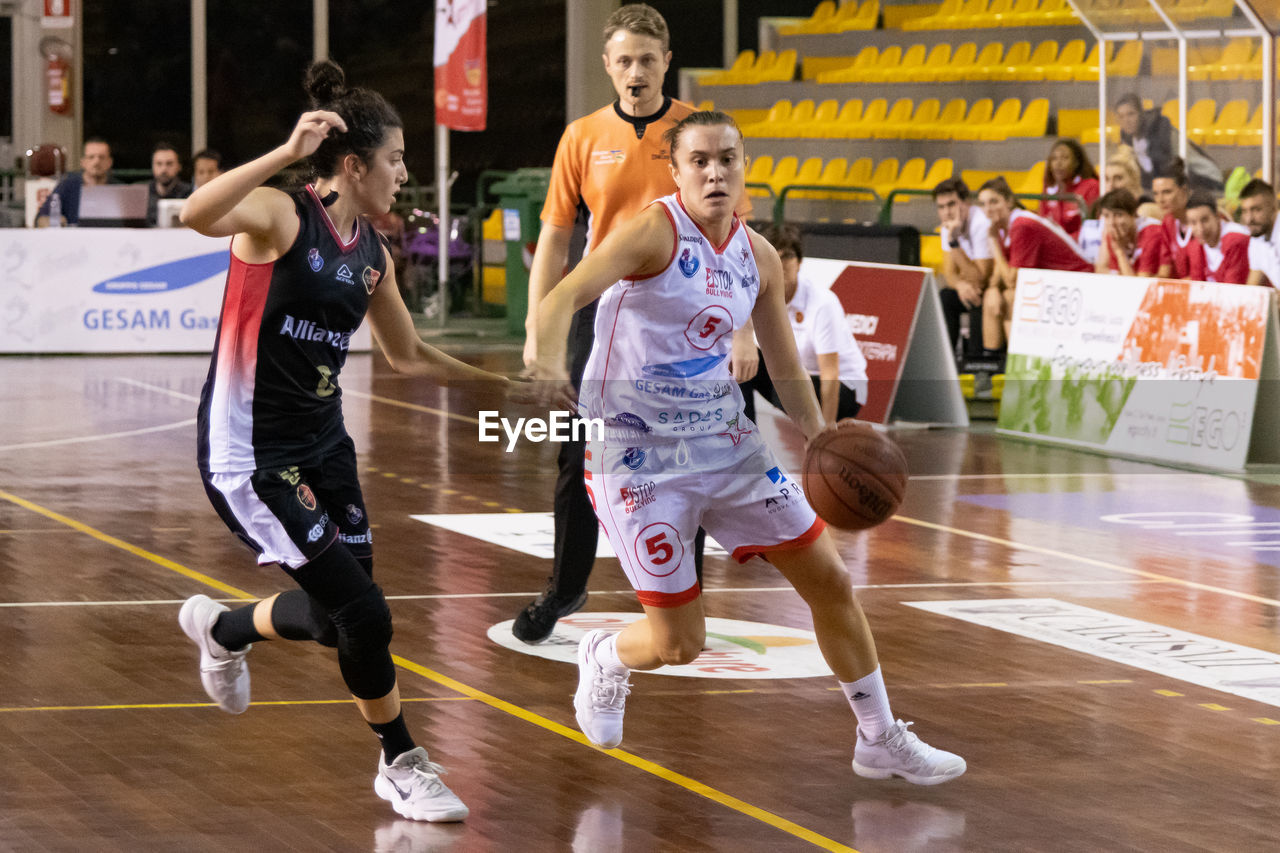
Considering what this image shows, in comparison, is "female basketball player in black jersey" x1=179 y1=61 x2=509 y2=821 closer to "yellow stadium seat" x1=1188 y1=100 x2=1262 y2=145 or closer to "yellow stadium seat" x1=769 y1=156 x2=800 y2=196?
"yellow stadium seat" x1=1188 y1=100 x2=1262 y2=145

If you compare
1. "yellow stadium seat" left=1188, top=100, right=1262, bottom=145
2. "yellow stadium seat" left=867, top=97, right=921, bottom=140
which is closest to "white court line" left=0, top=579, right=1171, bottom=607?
"yellow stadium seat" left=1188, top=100, right=1262, bottom=145

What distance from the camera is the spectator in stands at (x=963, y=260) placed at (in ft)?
50.1

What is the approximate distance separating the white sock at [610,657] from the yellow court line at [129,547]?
2.81m

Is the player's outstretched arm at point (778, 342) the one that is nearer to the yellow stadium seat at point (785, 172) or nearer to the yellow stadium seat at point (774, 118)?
the yellow stadium seat at point (785, 172)

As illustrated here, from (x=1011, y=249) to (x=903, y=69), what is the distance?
922 cm

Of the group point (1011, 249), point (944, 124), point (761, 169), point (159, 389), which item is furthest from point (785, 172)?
point (159, 389)

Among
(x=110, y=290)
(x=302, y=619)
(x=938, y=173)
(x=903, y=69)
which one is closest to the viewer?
(x=302, y=619)

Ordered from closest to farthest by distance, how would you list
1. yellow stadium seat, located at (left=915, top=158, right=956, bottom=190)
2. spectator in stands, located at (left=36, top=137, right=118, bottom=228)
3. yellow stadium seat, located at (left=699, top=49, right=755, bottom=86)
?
spectator in stands, located at (left=36, top=137, right=118, bottom=228), yellow stadium seat, located at (left=915, top=158, right=956, bottom=190), yellow stadium seat, located at (left=699, top=49, right=755, bottom=86)

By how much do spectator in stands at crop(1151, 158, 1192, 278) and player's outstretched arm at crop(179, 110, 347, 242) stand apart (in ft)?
33.7

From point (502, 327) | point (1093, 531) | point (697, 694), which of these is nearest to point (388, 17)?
point (502, 327)

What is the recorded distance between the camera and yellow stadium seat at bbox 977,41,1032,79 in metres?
22.1

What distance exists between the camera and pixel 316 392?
5.05m

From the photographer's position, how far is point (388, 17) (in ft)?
95.7

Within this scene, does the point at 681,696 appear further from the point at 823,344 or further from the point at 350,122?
the point at 823,344
